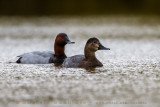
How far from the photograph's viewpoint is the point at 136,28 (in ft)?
66.9

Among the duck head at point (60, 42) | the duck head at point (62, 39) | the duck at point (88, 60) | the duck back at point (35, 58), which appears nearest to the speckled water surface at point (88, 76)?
the duck at point (88, 60)

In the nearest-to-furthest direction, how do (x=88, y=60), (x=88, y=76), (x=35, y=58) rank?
(x=88, y=76) < (x=88, y=60) < (x=35, y=58)

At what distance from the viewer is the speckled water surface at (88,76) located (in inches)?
257

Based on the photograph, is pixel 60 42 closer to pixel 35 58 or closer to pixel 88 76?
pixel 35 58

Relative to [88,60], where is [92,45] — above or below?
above

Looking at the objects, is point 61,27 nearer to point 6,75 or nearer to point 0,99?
point 6,75

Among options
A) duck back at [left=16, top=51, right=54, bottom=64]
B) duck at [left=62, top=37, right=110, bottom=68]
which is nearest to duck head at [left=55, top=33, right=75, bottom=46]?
duck back at [left=16, top=51, right=54, bottom=64]

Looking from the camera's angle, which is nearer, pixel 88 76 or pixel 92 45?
pixel 88 76

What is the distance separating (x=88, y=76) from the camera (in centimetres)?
851

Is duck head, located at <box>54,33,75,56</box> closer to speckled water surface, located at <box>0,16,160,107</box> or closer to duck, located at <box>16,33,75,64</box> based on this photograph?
duck, located at <box>16,33,75,64</box>

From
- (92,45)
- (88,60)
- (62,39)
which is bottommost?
(88,60)

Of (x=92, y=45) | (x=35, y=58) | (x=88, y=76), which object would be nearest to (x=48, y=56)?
(x=35, y=58)

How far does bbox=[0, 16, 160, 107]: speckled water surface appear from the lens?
6.52 metres

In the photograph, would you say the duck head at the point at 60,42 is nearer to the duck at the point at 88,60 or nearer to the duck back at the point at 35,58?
the duck back at the point at 35,58
